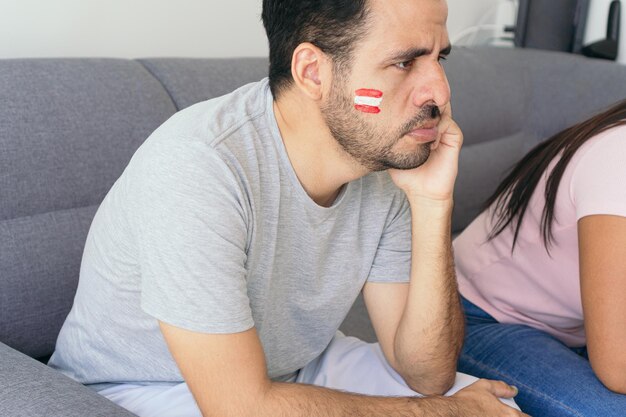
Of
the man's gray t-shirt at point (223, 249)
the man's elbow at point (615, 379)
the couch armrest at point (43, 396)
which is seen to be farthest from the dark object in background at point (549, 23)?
the couch armrest at point (43, 396)

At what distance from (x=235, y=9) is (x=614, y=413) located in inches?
59.6

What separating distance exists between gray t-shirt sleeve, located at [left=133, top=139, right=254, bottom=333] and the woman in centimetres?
61

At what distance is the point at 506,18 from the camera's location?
3439 mm

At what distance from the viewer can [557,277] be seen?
155 cm

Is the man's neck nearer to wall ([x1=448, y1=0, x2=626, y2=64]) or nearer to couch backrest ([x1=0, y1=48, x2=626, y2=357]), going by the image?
couch backrest ([x1=0, y1=48, x2=626, y2=357])

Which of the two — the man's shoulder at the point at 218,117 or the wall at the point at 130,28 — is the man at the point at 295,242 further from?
the wall at the point at 130,28

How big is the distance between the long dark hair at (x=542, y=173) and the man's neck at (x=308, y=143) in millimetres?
405

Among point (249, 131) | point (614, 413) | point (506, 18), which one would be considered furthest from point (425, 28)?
point (506, 18)

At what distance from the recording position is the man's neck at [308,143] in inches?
51.1

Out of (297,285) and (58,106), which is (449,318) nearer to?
(297,285)

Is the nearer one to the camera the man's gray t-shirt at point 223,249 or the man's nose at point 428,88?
the man's gray t-shirt at point 223,249

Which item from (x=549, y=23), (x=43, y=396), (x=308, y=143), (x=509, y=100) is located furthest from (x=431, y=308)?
(x=549, y=23)

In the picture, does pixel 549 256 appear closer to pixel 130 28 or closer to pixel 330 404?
pixel 330 404

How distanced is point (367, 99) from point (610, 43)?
2270 mm
